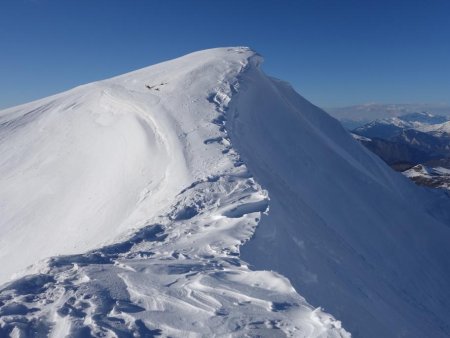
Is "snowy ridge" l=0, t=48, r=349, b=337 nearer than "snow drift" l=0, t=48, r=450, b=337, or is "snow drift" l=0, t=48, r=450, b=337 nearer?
"snowy ridge" l=0, t=48, r=349, b=337

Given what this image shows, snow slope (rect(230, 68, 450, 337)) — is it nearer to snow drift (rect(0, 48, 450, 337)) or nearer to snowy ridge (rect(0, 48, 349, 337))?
snow drift (rect(0, 48, 450, 337))

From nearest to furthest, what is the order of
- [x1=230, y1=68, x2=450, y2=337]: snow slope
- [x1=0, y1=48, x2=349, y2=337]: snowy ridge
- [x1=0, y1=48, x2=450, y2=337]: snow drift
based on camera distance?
[x1=0, y1=48, x2=349, y2=337]: snowy ridge < [x1=0, y1=48, x2=450, y2=337]: snow drift < [x1=230, y1=68, x2=450, y2=337]: snow slope

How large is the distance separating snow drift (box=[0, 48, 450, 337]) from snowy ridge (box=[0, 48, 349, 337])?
37 mm

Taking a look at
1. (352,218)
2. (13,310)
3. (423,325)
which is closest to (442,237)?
(352,218)

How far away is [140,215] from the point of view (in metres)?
9.20

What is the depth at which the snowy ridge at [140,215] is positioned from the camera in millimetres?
5059

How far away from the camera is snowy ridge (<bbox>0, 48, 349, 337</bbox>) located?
199 inches

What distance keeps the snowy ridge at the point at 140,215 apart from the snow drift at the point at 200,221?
0.04 meters

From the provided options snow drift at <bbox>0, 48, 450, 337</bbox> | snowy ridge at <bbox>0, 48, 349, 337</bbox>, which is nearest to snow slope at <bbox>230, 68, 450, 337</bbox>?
snow drift at <bbox>0, 48, 450, 337</bbox>

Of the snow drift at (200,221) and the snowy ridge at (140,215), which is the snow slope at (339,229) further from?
the snowy ridge at (140,215)

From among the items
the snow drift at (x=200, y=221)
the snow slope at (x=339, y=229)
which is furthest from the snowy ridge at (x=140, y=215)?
the snow slope at (x=339, y=229)

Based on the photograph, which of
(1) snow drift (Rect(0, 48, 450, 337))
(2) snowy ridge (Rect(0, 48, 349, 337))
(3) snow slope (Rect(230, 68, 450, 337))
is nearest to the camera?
(2) snowy ridge (Rect(0, 48, 349, 337))

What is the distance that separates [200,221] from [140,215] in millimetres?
1757

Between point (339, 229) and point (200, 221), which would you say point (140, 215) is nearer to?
point (200, 221)
